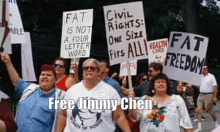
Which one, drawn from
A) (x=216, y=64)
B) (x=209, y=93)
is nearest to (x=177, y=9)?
(x=216, y=64)

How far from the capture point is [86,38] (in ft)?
29.4

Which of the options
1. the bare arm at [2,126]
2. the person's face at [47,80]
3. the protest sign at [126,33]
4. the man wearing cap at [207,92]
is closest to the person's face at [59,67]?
the protest sign at [126,33]

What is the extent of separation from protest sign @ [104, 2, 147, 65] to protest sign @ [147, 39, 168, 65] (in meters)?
4.16

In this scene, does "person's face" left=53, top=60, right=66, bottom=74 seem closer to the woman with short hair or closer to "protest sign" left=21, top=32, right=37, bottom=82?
"protest sign" left=21, top=32, right=37, bottom=82

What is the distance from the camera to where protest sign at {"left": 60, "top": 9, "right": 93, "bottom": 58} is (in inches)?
350

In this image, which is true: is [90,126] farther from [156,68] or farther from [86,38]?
[86,38]

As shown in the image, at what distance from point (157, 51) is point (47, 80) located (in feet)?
21.7

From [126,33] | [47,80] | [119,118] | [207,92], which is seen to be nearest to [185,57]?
[126,33]

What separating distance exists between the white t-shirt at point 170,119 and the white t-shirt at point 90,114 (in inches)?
26.5

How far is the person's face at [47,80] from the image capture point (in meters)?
6.35

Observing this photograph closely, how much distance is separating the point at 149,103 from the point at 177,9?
2344 centimetres

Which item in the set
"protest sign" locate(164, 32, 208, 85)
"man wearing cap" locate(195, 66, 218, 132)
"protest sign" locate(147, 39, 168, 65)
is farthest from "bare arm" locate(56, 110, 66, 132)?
"man wearing cap" locate(195, 66, 218, 132)

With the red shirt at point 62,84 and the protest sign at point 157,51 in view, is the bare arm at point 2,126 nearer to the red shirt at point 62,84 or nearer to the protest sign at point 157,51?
the red shirt at point 62,84

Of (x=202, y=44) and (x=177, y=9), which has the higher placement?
(x=177, y=9)
